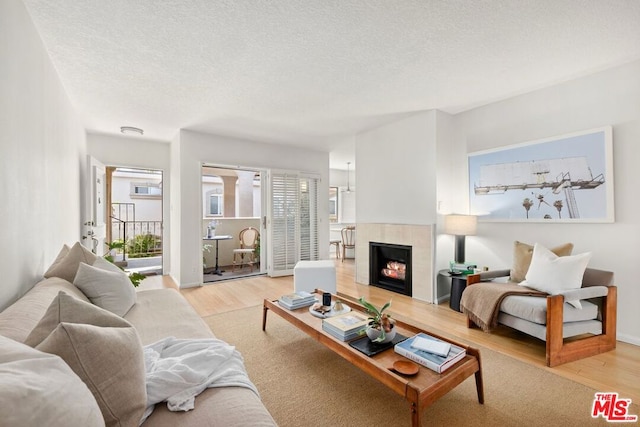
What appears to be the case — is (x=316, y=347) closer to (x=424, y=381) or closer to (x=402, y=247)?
(x=424, y=381)

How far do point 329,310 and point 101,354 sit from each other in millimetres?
1745

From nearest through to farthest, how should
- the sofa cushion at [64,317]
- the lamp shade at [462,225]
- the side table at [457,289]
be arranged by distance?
the sofa cushion at [64,317], the side table at [457,289], the lamp shade at [462,225]

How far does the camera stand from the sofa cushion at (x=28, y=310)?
41.9 inches

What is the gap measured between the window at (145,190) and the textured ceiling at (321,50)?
8.20m

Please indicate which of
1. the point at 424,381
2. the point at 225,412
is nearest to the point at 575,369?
the point at 424,381

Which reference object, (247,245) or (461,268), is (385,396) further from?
(247,245)

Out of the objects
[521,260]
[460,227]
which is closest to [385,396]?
[521,260]

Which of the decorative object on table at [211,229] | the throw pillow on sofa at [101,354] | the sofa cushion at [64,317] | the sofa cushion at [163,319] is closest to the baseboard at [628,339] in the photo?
the sofa cushion at [163,319]

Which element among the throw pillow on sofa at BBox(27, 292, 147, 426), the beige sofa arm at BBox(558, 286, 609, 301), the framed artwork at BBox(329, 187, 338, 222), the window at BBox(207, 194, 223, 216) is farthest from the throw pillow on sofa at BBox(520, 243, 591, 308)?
the window at BBox(207, 194, 223, 216)

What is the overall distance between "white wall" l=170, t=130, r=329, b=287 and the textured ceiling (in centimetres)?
97

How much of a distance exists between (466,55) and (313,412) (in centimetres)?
294

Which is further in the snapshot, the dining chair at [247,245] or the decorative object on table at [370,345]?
the dining chair at [247,245]

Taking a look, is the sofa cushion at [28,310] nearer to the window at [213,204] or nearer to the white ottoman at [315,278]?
the white ottoman at [315,278]

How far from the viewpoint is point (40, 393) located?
23.5 inches
